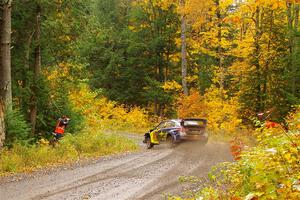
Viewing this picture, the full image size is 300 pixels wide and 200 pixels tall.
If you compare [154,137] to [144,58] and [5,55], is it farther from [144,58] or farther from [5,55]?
[144,58]

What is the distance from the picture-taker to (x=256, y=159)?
21.6ft

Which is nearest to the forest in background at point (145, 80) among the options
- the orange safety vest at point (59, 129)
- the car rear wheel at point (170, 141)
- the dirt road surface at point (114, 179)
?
the orange safety vest at point (59, 129)

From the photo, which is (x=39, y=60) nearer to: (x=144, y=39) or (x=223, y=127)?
(x=223, y=127)

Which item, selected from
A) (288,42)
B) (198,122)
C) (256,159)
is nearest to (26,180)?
(256,159)

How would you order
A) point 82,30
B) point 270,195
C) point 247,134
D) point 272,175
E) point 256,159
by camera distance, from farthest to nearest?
point 247,134
point 82,30
point 256,159
point 272,175
point 270,195

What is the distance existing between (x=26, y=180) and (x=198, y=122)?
11.9m

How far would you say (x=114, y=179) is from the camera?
11859mm

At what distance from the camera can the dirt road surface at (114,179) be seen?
9852 mm

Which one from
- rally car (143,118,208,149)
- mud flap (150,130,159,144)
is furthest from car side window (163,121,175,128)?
mud flap (150,130,159,144)

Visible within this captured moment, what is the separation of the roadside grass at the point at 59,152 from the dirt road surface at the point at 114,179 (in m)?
1.05

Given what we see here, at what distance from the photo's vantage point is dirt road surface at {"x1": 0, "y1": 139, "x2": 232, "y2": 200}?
9.85m

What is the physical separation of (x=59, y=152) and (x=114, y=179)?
525cm

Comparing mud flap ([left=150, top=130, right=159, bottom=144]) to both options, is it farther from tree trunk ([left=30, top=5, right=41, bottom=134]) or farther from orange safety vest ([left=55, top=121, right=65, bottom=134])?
tree trunk ([left=30, top=5, right=41, bottom=134])

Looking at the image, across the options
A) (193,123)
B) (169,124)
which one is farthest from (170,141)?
(193,123)
